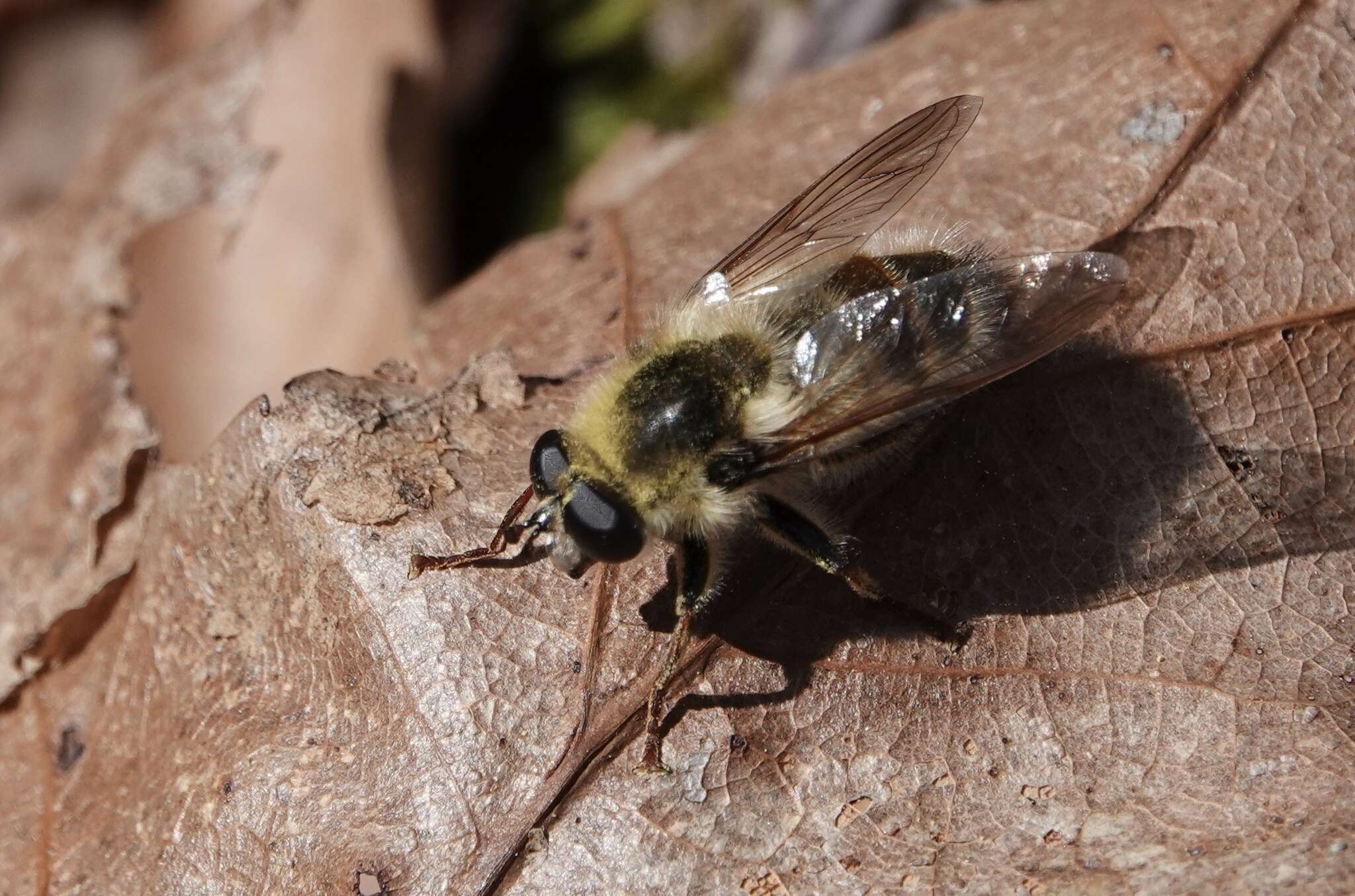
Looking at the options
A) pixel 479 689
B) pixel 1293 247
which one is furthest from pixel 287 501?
pixel 1293 247

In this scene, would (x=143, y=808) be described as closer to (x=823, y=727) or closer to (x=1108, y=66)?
(x=823, y=727)

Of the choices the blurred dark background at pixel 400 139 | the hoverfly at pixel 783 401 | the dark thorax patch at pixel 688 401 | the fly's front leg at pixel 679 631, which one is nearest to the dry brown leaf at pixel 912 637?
the fly's front leg at pixel 679 631

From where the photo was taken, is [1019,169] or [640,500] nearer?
[640,500]

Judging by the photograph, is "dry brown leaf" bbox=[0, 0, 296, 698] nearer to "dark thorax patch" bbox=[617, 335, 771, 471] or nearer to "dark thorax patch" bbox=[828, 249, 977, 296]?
"dark thorax patch" bbox=[617, 335, 771, 471]

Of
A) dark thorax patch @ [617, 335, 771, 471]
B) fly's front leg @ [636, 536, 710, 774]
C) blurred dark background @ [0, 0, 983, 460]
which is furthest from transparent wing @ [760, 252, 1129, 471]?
blurred dark background @ [0, 0, 983, 460]

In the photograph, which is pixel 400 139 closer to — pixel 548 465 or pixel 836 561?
pixel 548 465

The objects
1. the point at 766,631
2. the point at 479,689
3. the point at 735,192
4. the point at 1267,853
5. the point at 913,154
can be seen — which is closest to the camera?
the point at 1267,853
